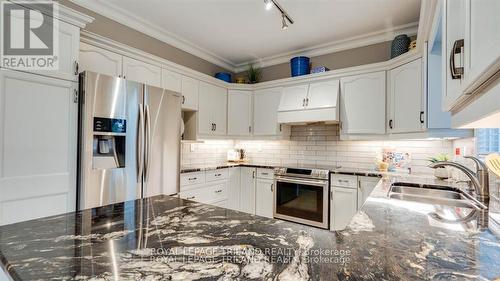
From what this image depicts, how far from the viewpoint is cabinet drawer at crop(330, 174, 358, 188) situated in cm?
272

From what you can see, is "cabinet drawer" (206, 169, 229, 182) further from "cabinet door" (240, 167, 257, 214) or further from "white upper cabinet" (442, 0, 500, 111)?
"white upper cabinet" (442, 0, 500, 111)

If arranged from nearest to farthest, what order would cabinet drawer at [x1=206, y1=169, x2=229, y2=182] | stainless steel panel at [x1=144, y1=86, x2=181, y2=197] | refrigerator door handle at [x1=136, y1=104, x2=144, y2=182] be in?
refrigerator door handle at [x1=136, y1=104, x2=144, y2=182], stainless steel panel at [x1=144, y1=86, x2=181, y2=197], cabinet drawer at [x1=206, y1=169, x2=229, y2=182]

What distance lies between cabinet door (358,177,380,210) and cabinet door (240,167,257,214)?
1436 millimetres

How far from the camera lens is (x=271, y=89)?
3684mm

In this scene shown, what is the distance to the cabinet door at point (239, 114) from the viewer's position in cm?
383

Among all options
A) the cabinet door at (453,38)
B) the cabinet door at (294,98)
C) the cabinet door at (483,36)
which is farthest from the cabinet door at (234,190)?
the cabinet door at (483,36)

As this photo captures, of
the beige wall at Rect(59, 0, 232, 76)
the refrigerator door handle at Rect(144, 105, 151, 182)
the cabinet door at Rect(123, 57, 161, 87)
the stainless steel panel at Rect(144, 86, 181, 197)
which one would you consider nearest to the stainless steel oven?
the stainless steel panel at Rect(144, 86, 181, 197)

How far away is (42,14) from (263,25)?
2090 millimetres

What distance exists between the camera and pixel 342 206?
2.79 metres

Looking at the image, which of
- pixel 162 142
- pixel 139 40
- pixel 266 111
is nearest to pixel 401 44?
pixel 266 111

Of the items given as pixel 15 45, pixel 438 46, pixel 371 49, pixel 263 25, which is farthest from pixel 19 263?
pixel 371 49

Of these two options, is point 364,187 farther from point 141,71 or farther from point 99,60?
point 99,60

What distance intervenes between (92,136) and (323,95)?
8.64ft

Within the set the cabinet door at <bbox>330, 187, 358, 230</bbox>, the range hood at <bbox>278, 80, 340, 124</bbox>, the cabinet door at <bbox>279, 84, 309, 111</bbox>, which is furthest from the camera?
the cabinet door at <bbox>279, 84, 309, 111</bbox>
